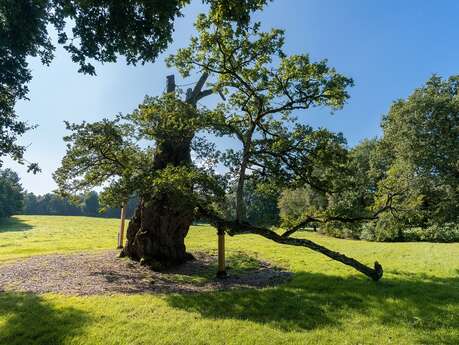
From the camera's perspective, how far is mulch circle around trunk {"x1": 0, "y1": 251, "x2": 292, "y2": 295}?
10.3 m

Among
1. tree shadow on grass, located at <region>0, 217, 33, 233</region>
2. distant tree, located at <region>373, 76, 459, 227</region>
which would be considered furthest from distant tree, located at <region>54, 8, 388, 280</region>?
tree shadow on grass, located at <region>0, 217, 33, 233</region>

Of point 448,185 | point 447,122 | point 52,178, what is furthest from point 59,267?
point 447,122

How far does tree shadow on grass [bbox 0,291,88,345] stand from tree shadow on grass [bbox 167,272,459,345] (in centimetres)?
258

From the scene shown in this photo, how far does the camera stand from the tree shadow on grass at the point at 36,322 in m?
6.24

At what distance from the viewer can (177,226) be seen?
1531 centimetres

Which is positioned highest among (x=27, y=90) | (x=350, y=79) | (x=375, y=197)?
(x=350, y=79)

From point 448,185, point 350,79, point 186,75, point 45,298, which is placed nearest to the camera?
point 45,298

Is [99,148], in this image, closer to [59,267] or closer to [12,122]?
[12,122]

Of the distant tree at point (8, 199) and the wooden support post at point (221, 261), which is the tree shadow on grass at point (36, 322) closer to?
the wooden support post at point (221, 261)

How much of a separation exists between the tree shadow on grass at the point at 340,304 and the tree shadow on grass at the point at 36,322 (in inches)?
102

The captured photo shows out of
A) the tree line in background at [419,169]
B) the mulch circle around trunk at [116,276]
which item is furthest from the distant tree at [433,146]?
the mulch circle around trunk at [116,276]

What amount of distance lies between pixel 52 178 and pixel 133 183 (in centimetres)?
506

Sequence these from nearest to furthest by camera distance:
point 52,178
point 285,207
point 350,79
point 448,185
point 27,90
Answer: point 27,90 → point 350,79 → point 52,178 → point 448,185 → point 285,207

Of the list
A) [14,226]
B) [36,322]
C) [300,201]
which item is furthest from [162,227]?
[300,201]
